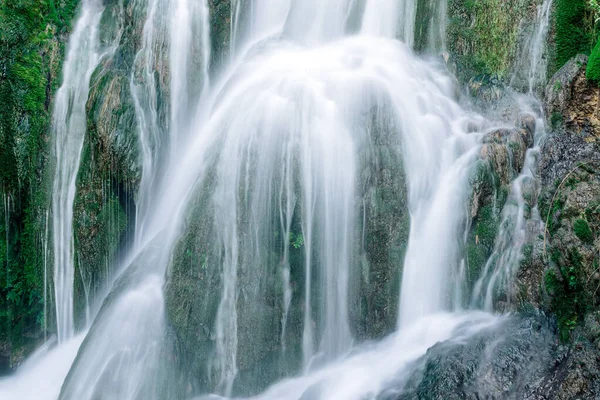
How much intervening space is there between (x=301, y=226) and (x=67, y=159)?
6292mm

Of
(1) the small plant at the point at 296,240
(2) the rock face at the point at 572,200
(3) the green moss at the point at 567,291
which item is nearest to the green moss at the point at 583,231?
(2) the rock face at the point at 572,200

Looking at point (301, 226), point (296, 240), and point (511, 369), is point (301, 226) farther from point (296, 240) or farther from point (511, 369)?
point (511, 369)

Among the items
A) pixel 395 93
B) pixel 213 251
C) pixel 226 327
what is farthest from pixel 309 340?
pixel 395 93

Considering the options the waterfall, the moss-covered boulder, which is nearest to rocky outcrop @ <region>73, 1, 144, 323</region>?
the waterfall

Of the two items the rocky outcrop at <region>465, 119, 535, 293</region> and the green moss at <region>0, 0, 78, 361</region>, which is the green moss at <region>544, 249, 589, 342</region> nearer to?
the rocky outcrop at <region>465, 119, 535, 293</region>

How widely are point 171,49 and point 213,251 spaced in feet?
A: 19.3

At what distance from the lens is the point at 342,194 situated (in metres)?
9.08

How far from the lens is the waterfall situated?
11289mm

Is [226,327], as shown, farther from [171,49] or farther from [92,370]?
[171,49]

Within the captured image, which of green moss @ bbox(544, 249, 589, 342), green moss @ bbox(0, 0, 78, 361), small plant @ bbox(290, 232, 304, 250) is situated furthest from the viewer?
green moss @ bbox(0, 0, 78, 361)

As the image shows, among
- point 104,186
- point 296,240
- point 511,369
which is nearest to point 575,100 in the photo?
point 511,369

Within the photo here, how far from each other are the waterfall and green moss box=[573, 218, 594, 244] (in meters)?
10.1

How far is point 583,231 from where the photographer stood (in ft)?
21.9

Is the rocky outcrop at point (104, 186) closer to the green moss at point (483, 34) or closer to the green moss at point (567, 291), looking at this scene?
the green moss at point (483, 34)
